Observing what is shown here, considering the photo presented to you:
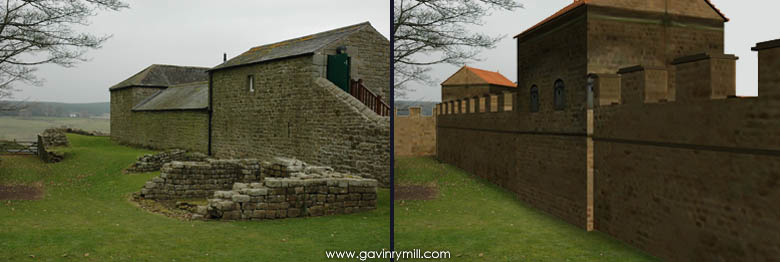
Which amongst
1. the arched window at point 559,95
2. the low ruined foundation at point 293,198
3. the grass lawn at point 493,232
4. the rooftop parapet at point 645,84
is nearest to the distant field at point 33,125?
the low ruined foundation at point 293,198

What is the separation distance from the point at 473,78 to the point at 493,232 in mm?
6009

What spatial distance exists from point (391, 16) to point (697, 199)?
3966 millimetres

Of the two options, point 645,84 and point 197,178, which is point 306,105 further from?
point 645,84

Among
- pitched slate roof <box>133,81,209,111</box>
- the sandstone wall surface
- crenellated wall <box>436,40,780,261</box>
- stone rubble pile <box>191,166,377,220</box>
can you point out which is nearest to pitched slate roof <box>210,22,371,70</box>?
the sandstone wall surface

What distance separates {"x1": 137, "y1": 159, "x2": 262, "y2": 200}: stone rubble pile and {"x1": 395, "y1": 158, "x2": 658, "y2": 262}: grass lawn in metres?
7.31

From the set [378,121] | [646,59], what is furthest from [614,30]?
[378,121]

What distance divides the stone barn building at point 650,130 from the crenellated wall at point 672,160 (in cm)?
1

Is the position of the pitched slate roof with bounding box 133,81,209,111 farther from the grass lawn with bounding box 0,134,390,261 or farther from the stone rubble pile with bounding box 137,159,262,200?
the grass lawn with bounding box 0,134,390,261

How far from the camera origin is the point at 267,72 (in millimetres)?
20375

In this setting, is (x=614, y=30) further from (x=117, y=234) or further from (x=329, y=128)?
(x=329, y=128)

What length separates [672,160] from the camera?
5.72 metres

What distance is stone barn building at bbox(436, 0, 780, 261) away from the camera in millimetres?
4742

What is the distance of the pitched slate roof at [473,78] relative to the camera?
37.7 ft

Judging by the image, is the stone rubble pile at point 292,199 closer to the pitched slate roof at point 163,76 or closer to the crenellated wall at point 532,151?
the crenellated wall at point 532,151
